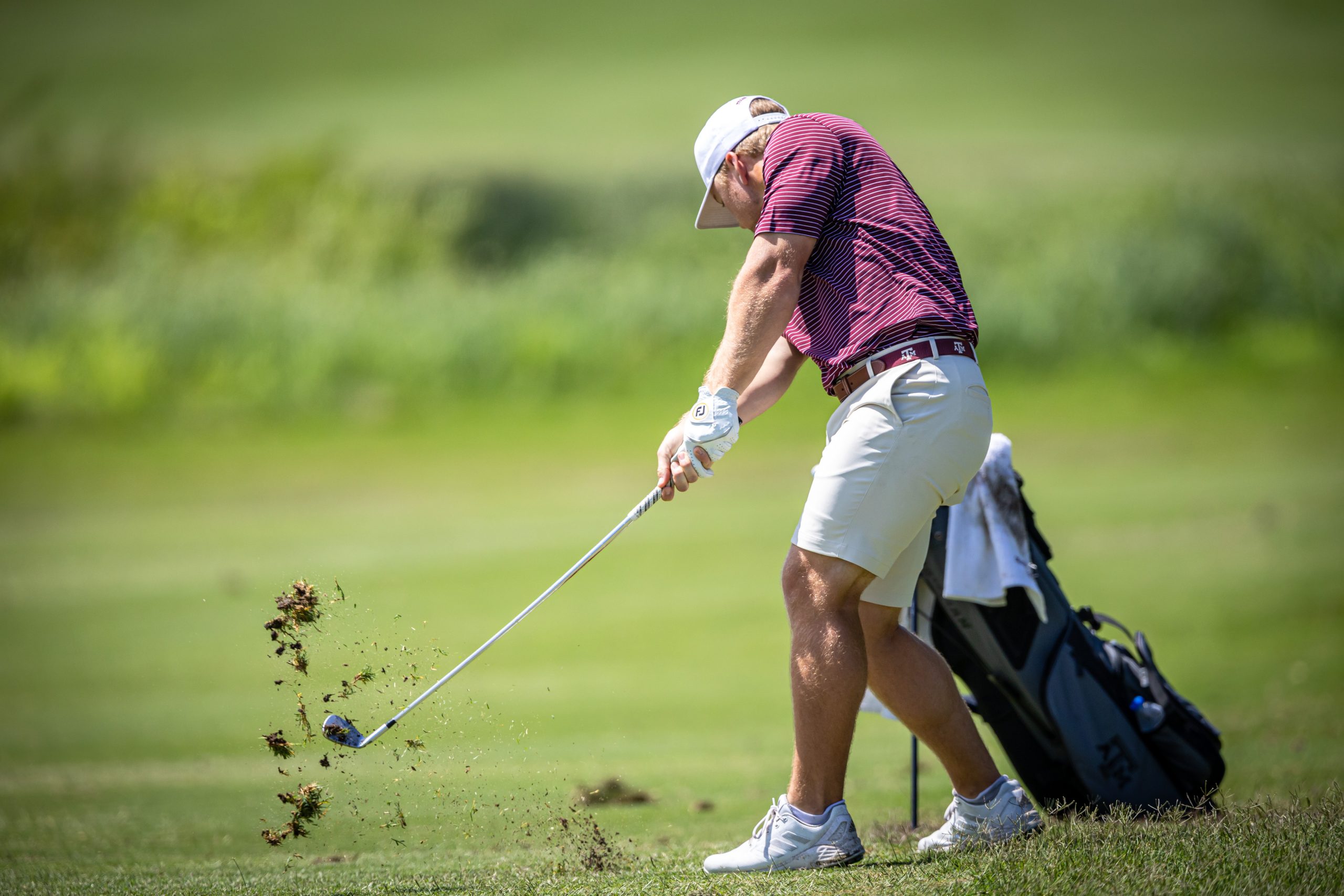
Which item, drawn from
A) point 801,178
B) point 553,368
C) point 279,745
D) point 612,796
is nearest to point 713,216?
point 801,178

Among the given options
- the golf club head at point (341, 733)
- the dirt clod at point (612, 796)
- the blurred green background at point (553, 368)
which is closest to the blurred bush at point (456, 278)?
the blurred green background at point (553, 368)

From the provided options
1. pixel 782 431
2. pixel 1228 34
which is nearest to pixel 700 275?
pixel 782 431

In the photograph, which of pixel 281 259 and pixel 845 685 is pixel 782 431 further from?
pixel 845 685

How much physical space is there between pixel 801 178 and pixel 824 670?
116cm

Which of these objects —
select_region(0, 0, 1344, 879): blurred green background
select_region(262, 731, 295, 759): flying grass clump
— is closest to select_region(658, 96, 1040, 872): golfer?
select_region(0, 0, 1344, 879): blurred green background

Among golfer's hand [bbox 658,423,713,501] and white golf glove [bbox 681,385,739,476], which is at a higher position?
white golf glove [bbox 681,385,739,476]

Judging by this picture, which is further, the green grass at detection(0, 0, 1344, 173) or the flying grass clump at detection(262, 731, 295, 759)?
the green grass at detection(0, 0, 1344, 173)

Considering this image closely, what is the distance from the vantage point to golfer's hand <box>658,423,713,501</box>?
10.8 ft

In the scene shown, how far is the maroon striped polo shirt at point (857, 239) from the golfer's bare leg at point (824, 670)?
0.51 meters

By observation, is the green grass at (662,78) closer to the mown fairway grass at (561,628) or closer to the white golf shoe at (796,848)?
the mown fairway grass at (561,628)

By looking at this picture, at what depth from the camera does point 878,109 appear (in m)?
28.1

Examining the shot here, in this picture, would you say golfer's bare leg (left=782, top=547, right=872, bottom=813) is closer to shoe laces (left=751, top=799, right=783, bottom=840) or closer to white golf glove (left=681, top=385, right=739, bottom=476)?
shoe laces (left=751, top=799, right=783, bottom=840)

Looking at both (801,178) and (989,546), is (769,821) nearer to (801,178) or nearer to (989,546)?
(989,546)

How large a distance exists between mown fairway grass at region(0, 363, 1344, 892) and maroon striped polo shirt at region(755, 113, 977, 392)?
1231 millimetres
